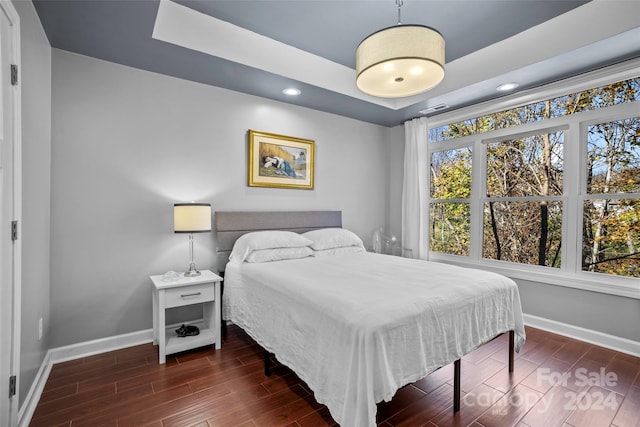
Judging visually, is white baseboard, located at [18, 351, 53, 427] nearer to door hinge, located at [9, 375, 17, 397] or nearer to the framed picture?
door hinge, located at [9, 375, 17, 397]

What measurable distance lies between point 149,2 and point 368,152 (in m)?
3.17

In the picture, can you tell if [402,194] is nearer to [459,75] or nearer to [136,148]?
[459,75]

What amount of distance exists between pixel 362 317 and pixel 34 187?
2225 mm

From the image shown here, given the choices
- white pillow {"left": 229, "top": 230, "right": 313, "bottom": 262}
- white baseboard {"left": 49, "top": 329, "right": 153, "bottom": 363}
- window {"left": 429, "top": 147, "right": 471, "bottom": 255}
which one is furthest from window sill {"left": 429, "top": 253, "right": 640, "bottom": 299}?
white baseboard {"left": 49, "top": 329, "right": 153, "bottom": 363}

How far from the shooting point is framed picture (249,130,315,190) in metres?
3.36

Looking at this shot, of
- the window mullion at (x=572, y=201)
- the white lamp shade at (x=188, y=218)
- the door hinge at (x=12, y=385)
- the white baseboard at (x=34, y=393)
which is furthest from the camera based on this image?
the window mullion at (x=572, y=201)

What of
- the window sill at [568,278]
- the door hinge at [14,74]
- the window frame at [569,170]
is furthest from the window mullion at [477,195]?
the door hinge at [14,74]

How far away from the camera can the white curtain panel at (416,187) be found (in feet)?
13.3

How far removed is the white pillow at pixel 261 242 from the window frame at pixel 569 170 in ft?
7.68

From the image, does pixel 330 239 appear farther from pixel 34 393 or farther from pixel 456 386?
pixel 34 393

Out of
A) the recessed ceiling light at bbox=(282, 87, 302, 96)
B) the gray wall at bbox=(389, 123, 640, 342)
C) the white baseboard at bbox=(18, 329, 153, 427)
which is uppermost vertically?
the recessed ceiling light at bbox=(282, 87, 302, 96)

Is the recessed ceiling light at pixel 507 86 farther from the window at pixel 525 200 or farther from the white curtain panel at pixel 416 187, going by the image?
the white curtain panel at pixel 416 187

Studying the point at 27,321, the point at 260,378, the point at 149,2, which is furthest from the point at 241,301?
the point at 149,2

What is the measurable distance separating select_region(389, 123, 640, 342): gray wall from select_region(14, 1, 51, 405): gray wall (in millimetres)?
4236
